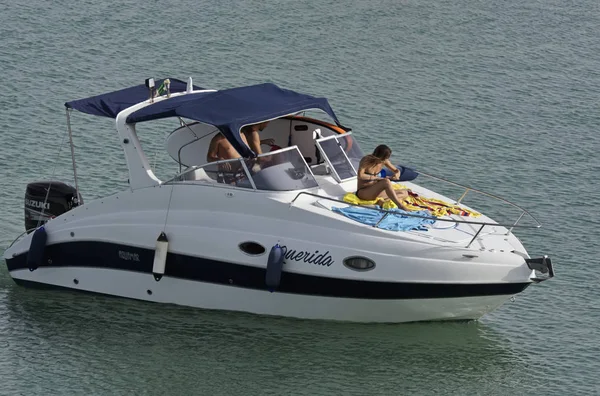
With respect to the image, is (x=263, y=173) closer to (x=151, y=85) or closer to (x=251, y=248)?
(x=251, y=248)

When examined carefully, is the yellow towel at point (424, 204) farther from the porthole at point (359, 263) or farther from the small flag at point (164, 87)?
the small flag at point (164, 87)

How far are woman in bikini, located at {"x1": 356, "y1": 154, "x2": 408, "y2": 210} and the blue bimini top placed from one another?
116 cm

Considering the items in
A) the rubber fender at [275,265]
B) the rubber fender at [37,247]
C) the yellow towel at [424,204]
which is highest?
the yellow towel at [424,204]

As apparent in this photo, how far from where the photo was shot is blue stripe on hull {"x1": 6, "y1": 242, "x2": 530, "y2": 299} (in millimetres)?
14531

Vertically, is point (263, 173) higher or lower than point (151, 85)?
lower

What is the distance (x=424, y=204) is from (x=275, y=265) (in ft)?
8.10

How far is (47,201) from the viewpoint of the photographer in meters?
16.5

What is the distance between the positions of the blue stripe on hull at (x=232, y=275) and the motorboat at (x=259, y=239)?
0.02 metres

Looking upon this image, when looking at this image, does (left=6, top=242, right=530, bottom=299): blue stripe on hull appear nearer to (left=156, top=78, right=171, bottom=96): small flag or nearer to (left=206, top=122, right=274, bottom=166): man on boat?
(left=206, top=122, right=274, bottom=166): man on boat

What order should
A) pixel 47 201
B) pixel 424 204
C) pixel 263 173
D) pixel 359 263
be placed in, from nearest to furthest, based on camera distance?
pixel 359 263, pixel 263 173, pixel 424 204, pixel 47 201

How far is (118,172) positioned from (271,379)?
8.12 meters

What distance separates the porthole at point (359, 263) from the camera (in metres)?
14.5

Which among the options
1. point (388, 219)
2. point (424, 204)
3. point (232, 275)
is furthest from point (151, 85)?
point (424, 204)

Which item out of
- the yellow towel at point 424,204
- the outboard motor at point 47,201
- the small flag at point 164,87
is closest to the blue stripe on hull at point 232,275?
the outboard motor at point 47,201
